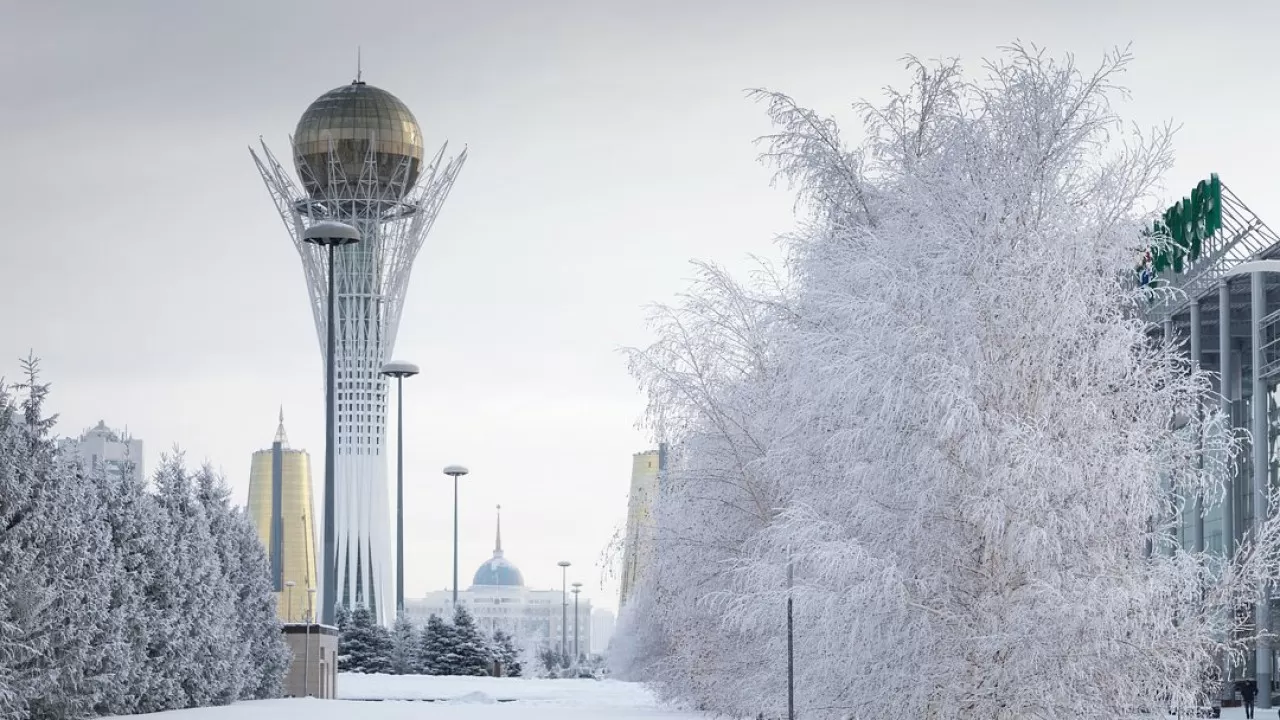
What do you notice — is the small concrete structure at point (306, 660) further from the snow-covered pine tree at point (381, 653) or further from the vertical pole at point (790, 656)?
the vertical pole at point (790, 656)

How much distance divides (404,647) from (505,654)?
8.06 metres

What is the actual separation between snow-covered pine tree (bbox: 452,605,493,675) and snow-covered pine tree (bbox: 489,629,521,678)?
1.40m

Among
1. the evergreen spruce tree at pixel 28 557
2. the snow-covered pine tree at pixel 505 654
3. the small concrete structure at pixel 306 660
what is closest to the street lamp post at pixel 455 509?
the snow-covered pine tree at pixel 505 654

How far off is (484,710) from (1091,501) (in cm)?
2322

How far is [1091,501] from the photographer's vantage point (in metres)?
16.9

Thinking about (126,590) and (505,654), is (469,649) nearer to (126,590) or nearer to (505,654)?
(505,654)

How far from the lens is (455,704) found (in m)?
42.5

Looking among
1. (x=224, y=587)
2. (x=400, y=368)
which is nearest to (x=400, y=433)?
(x=400, y=368)


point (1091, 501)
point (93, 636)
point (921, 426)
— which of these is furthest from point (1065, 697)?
point (93, 636)

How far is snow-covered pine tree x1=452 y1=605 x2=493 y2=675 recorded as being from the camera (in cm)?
6675

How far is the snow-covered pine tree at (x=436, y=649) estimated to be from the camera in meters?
66.1

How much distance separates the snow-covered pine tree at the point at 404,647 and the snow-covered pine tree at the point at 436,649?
0.44 meters

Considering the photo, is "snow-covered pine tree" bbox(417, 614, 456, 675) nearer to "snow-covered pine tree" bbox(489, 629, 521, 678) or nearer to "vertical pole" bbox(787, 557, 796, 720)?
"snow-covered pine tree" bbox(489, 629, 521, 678)

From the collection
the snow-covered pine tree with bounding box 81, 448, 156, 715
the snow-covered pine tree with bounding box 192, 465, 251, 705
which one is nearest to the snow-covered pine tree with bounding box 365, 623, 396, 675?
the snow-covered pine tree with bounding box 192, 465, 251, 705
